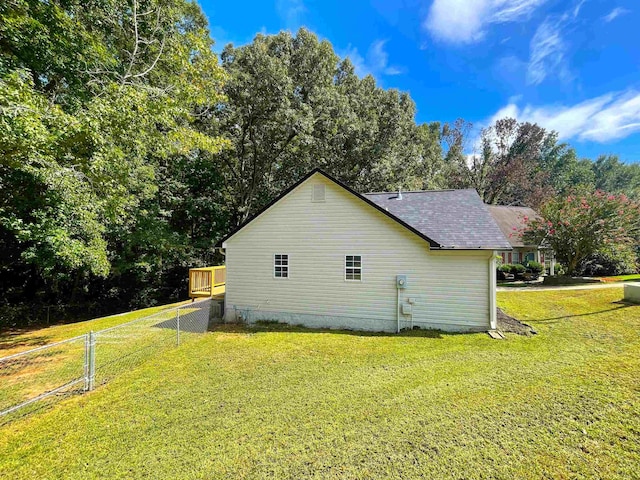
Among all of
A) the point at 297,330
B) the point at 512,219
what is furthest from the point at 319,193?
the point at 512,219

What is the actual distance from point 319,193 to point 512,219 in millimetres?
23475

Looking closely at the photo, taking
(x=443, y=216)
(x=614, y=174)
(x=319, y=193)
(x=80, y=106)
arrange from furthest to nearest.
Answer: (x=614, y=174), (x=443, y=216), (x=319, y=193), (x=80, y=106)

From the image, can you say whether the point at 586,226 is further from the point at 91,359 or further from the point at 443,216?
the point at 91,359

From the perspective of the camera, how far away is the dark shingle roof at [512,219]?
22.5 meters

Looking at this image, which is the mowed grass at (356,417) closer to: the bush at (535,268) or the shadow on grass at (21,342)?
the shadow on grass at (21,342)

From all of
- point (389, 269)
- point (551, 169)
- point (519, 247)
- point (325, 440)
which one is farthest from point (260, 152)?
point (551, 169)

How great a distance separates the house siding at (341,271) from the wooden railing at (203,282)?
101 inches

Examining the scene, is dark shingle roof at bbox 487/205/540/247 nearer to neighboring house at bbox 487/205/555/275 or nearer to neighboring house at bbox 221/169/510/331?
neighboring house at bbox 487/205/555/275

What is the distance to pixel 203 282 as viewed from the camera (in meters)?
13.8

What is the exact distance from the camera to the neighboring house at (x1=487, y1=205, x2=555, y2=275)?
21.7 meters

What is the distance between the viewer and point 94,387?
19.6 ft

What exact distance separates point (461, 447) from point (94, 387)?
7148mm

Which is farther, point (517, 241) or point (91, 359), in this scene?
point (517, 241)

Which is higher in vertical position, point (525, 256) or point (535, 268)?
point (525, 256)
